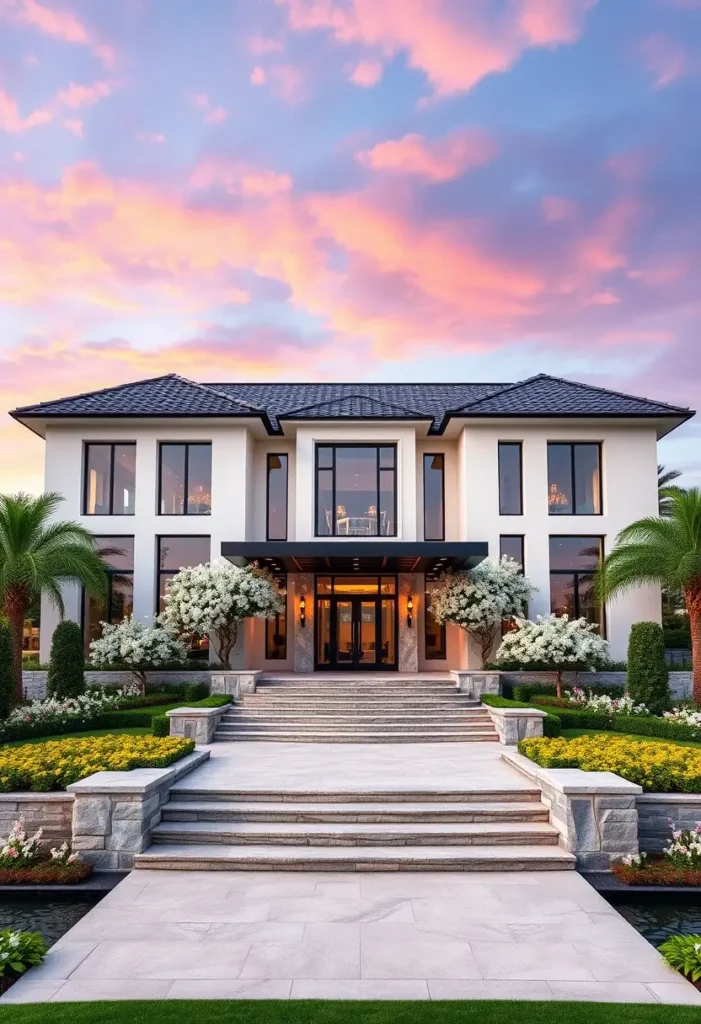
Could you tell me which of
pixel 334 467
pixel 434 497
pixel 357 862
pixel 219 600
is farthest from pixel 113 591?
pixel 357 862

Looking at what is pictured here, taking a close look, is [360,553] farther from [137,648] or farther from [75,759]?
[75,759]

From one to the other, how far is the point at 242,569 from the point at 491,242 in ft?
34.4

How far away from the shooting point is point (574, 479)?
71.3 ft

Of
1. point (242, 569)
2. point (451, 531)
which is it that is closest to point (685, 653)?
point (451, 531)

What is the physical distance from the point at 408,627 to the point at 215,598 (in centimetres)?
626

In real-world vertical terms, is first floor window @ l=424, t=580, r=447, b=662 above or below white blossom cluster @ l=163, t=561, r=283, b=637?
below

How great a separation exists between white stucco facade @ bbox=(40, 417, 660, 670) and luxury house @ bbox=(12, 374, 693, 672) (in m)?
0.04

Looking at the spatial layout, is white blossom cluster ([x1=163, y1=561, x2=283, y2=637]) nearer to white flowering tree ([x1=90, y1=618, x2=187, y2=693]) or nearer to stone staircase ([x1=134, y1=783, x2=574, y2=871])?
white flowering tree ([x1=90, y1=618, x2=187, y2=693])

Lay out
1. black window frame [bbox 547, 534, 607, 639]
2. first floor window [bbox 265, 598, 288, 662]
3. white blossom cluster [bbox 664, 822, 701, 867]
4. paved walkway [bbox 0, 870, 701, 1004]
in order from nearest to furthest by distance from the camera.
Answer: paved walkway [bbox 0, 870, 701, 1004]
white blossom cluster [bbox 664, 822, 701, 867]
black window frame [bbox 547, 534, 607, 639]
first floor window [bbox 265, 598, 288, 662]

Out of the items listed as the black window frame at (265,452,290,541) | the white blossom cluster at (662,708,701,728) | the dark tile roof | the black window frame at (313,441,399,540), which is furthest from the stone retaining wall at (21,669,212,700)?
the white blossom cluster at (662,708,701,728)

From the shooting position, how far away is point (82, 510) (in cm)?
2147

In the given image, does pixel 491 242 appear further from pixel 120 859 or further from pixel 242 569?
pixel 120 859

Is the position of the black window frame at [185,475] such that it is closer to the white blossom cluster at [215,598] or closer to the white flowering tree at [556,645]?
the white blossom cluster at [215,598]

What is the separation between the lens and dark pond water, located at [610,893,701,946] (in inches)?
267
